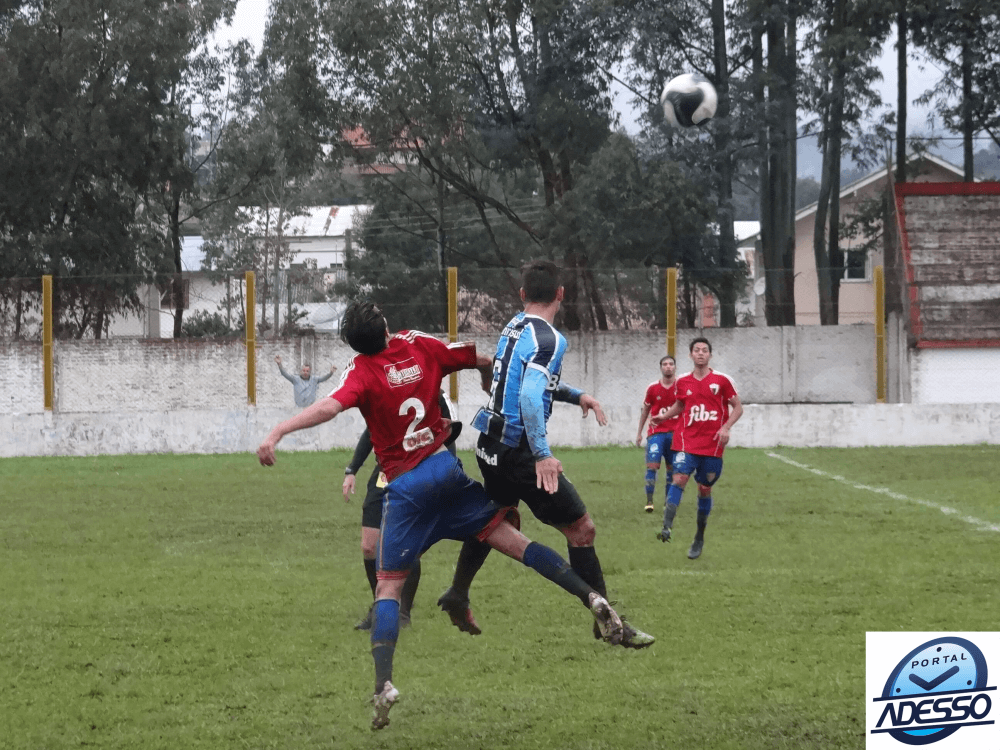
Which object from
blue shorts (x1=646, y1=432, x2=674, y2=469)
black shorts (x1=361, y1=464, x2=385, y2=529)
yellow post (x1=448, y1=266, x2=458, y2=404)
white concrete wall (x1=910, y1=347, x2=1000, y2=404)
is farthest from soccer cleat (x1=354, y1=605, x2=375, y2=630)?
white concrete wall (x1=910, y1=347, x2=1000, y2=404)

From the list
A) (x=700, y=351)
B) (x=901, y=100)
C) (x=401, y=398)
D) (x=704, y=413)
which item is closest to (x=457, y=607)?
(x=401, y=398)

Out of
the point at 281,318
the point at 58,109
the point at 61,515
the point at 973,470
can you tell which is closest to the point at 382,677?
the point at 61,515

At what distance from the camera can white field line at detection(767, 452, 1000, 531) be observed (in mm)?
12633

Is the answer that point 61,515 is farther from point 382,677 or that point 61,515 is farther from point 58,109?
point 58,109

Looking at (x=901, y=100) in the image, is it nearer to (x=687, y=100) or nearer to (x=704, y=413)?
(x=687, y=100)

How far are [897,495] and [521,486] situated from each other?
394 inches

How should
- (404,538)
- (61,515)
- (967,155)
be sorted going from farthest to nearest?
(967,155) < (61,515) < (404,538)

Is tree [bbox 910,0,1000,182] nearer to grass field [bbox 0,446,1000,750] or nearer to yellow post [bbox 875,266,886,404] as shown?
yellow post [bbox 875,266,886,404]

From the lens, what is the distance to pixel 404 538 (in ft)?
20.8

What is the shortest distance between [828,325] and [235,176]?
58.9ft

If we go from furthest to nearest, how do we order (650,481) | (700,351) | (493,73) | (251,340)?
1. (493,73)
2. (251,340)
3. (650,481)
4. (700,351)

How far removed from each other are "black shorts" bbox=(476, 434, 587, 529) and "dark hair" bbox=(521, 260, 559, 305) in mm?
706

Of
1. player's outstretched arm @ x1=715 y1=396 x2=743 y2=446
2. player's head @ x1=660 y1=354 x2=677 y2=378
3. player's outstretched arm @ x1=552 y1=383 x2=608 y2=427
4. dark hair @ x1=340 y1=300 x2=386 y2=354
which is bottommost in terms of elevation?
player's outstretched arm @ x1=715 y1=396 x2=743 y2=446

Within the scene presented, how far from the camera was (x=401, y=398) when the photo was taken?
629cm
